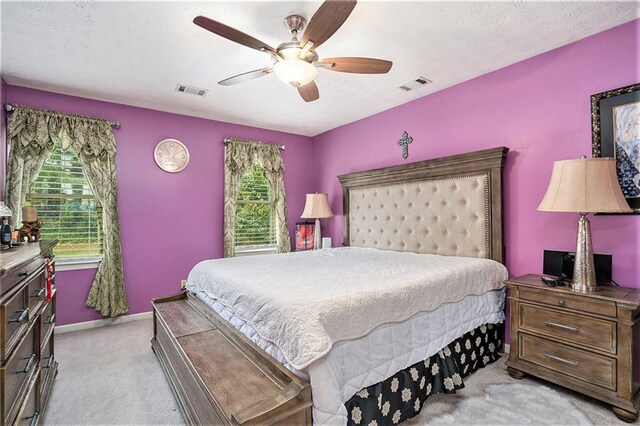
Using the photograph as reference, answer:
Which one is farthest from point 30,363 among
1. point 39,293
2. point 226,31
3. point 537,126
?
point 537,126

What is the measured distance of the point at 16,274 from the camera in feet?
4.58

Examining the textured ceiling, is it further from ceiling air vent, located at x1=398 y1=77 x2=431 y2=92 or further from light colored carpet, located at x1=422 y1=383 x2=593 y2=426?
light colored carpet, located at x1=422 y1=383 x2=593 y2=426

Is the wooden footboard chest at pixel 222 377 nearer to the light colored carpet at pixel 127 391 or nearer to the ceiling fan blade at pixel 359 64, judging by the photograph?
the light colored carpet at pixel 127 391

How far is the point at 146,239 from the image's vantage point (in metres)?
3.88

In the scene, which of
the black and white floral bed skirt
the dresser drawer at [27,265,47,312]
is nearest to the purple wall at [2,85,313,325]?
the dresser drawer at [27,265,47,312]

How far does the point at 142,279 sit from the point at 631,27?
17.0ft

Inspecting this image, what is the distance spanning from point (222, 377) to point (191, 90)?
9.68 ft

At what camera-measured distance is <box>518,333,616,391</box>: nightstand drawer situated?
1.95 metres

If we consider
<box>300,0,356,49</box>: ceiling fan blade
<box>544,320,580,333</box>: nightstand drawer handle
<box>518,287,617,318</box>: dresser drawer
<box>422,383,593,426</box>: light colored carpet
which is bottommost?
<box>422,383,593,426</box>: light colored carpet

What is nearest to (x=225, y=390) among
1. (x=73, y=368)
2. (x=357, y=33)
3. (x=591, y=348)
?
(x=73, y=368)

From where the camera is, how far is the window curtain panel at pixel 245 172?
4.42 meters

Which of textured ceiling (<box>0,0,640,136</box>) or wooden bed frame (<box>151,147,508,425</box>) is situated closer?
wooden bed frame (<box>151,147,508,425</box>)

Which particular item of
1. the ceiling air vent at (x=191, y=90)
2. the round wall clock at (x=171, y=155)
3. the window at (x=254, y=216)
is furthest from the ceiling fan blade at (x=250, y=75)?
the window at (x=254, y=216)

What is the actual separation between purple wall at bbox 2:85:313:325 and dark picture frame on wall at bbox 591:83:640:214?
4038mm
